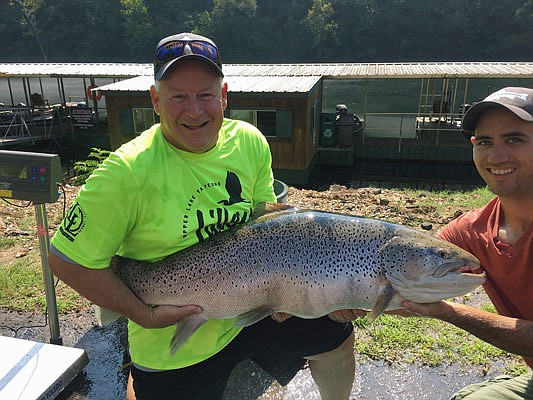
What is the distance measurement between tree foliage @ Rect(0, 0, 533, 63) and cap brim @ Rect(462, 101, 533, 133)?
6727 cm

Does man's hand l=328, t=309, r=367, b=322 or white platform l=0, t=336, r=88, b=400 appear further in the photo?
white platform l=0, t=336, r=88, b=400

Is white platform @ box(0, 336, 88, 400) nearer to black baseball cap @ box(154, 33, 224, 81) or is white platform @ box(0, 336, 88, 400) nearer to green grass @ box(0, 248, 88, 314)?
green grass @ box(0, 248, 88, 314)

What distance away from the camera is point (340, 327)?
121 inches

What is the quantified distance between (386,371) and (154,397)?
2225 millimetres

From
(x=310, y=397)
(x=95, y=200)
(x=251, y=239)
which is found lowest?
(x=310, y=397)

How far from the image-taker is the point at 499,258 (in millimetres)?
2832

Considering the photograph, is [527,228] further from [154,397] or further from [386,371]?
[154,397]

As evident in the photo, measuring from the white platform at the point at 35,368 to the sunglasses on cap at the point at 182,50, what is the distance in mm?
2675

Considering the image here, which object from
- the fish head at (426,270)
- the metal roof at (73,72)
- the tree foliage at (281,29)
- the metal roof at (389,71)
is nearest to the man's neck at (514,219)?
the fish head at (426,270)

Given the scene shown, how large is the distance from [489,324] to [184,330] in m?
1.79

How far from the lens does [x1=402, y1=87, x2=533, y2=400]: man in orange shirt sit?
106 inches

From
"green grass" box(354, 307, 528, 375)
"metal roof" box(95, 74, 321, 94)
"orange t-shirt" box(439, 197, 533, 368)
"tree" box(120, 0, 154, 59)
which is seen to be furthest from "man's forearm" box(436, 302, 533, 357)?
"tree" box(120, 0, 154, 59)

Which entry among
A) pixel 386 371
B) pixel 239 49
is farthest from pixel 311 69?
pixel 239 49

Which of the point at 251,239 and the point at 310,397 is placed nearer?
the point at 251,239
